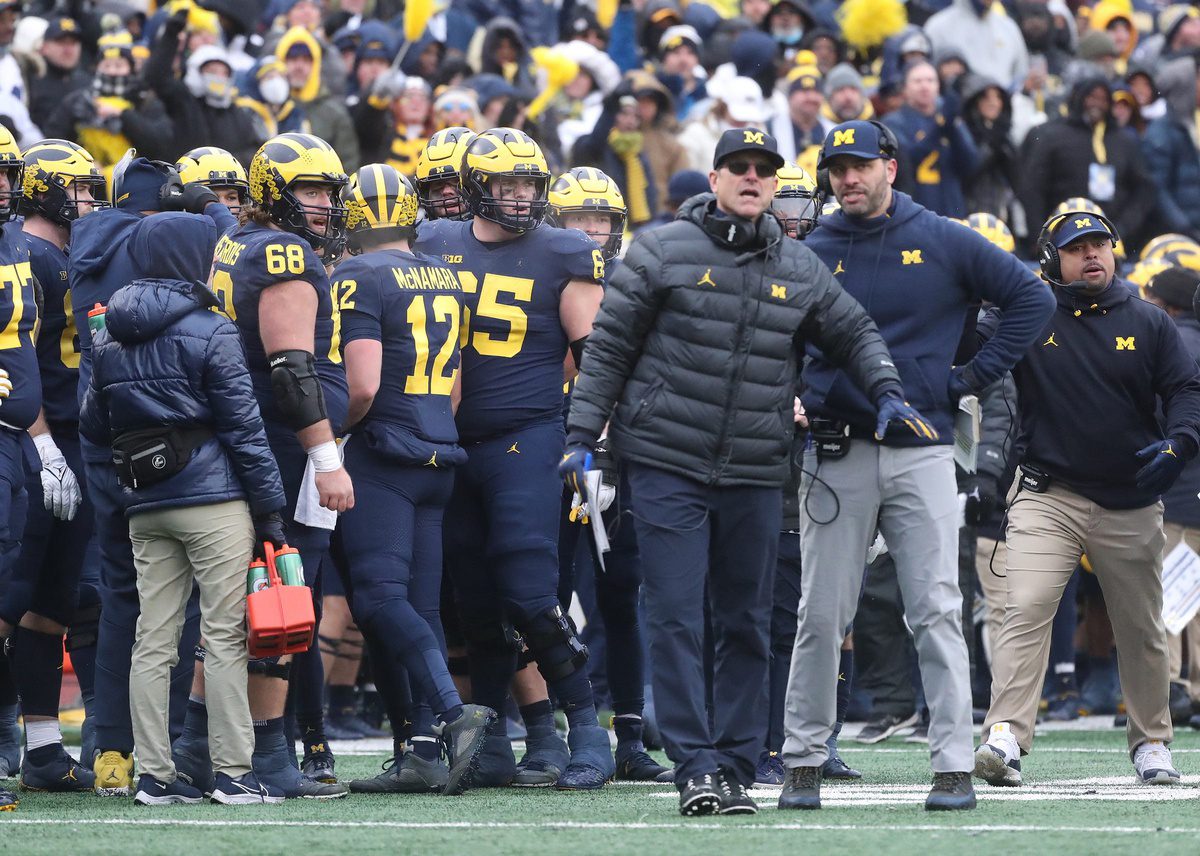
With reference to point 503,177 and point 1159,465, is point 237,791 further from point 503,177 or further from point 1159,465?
point 1159,465

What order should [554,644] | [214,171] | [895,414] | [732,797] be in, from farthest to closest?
[214,171] < [554,644] < [732,797] < [895,414]

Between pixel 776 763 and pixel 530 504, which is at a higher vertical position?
pixel 530 504

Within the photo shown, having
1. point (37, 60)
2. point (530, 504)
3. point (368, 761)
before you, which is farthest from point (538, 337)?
point (37, 60)

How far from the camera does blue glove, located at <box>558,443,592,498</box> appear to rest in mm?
7352

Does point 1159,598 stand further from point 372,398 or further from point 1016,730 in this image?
point 372,398

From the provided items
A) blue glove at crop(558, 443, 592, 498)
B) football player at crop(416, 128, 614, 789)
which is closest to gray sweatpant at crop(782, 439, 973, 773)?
blue glove at crop(558, 443, 592, 498)

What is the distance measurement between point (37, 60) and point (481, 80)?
11.1ft

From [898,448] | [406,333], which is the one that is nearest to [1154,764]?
[898,448]

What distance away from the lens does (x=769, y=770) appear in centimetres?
892

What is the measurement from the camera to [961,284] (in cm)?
790

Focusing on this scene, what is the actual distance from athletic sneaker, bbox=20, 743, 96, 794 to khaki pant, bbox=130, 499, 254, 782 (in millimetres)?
1017

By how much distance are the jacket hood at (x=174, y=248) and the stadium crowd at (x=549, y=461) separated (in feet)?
0.05

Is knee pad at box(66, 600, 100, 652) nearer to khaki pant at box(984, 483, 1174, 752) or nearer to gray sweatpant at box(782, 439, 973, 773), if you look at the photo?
gray sweatpant at box(782, 439, 973, 773)

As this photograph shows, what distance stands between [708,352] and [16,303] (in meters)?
2.84
